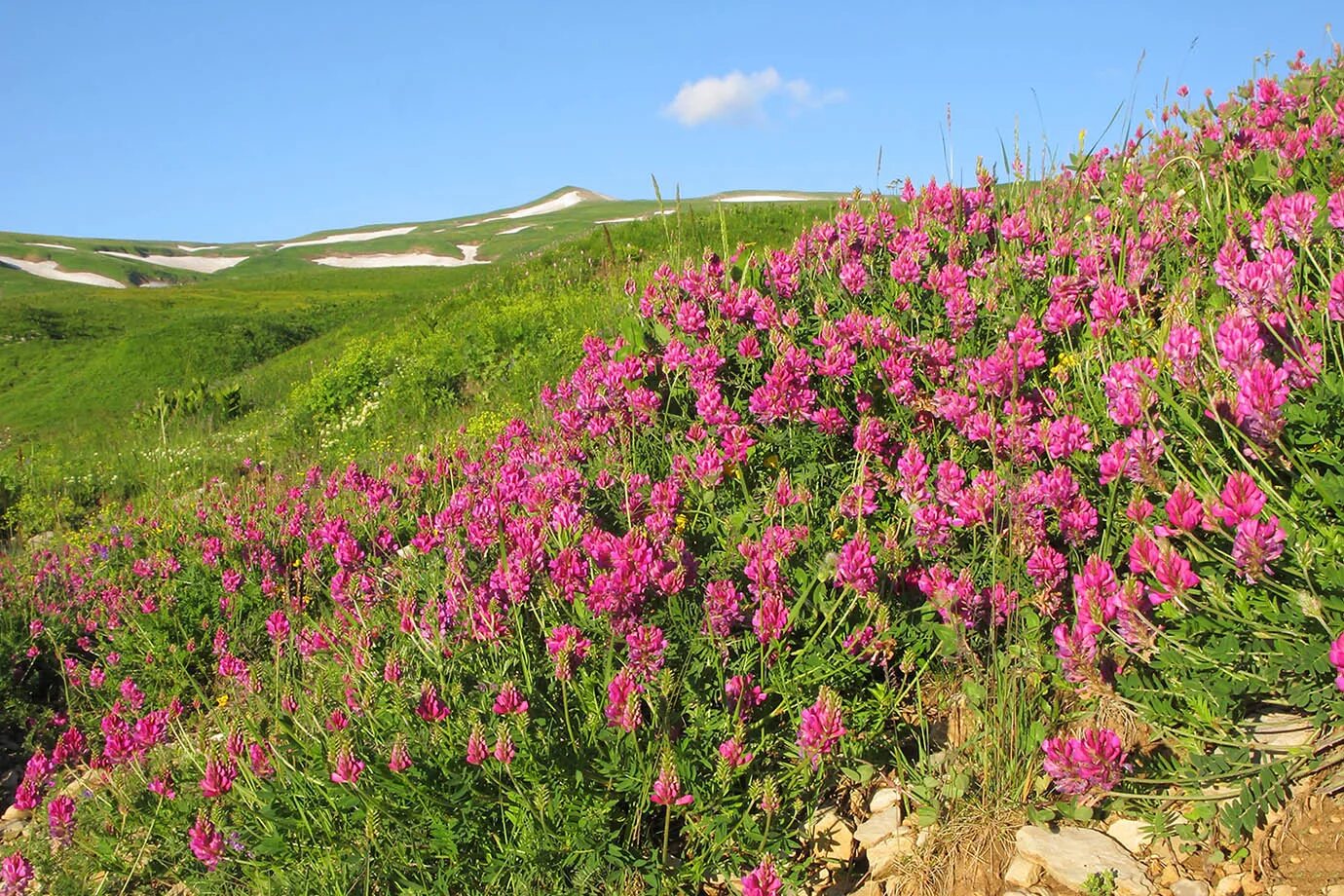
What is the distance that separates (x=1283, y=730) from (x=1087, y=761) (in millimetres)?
537

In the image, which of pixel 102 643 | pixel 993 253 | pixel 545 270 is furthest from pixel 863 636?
pixel 545 270

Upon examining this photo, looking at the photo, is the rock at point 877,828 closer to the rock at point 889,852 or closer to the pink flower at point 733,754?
the rock at point 889,852

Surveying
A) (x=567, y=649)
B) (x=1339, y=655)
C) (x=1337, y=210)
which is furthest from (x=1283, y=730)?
(x=567, y=649)

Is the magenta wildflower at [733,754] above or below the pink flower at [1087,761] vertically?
below

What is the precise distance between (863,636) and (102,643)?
15.3 feet

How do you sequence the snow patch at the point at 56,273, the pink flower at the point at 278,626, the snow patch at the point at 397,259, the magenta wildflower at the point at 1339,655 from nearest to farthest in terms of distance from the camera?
the magenta wildflower at the point at 1339,655, the pink flower at the point at 278,626, the snow patch at the point at 56,273, the snow patch at the point at 397,259

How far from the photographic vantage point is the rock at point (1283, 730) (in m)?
2.34

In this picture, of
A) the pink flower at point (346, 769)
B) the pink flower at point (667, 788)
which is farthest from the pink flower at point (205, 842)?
the pink flower at point (667, 788)

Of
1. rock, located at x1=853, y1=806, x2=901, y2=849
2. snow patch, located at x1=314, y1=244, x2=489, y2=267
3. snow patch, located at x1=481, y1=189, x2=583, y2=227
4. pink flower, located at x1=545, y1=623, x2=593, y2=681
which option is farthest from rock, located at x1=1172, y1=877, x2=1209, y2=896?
snow patch, located at x1=481, y1=189, x2=583, y2=227

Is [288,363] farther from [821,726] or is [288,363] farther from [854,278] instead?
[821,726]

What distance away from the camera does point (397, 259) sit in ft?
416

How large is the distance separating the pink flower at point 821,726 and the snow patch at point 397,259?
120 meters

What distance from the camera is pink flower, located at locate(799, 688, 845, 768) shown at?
100 inches

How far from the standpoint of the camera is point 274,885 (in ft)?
9.04
